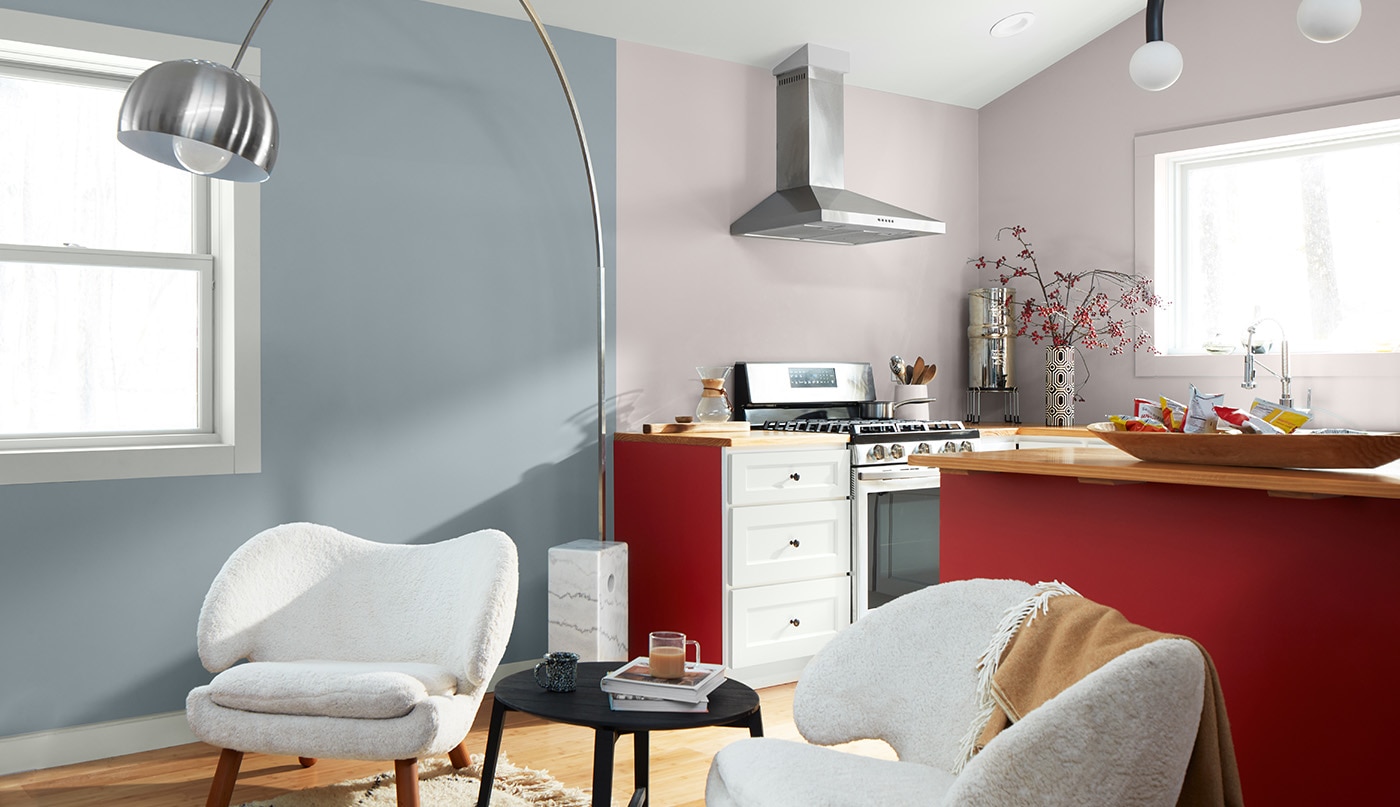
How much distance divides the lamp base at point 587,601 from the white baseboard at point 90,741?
115cm

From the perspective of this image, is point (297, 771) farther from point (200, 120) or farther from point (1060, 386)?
point (1060, 386)

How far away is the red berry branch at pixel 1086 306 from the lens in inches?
181

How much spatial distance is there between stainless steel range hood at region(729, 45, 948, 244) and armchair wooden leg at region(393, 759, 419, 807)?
2497mm

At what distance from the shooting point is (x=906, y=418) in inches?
179

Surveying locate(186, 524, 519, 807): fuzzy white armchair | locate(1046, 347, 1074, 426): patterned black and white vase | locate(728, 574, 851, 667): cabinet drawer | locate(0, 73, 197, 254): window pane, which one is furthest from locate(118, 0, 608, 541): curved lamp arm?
locate(1046, 347, 1074, 426): patterned black and white vase

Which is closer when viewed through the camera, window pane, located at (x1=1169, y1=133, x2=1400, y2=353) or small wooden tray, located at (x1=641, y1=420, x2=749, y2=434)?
small wooden tray, located at (x1=641, y1=420, x2=749, y2=434)

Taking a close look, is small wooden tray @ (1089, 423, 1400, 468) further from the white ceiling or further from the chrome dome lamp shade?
the white ceiling

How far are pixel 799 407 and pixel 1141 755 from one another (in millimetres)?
3173

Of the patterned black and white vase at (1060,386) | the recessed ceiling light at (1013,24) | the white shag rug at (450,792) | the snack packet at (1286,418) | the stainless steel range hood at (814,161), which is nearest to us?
the snack packet at (1286,418)

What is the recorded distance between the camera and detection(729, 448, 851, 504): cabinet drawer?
3.61 meters

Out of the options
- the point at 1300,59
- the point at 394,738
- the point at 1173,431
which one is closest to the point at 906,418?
the point at 1300,59

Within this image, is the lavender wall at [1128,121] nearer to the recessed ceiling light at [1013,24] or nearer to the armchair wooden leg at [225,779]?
the recessed ceiling light at [1013,24]

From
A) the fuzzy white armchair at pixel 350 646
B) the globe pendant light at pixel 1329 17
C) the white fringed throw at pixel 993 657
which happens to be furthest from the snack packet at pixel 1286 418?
the fuzzy white armchair at pixel 350 646

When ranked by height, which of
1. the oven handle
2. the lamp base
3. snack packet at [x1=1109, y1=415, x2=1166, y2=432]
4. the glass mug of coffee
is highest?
snack packet at [x1=1109, y1=415, x2=1166, y2=432]
